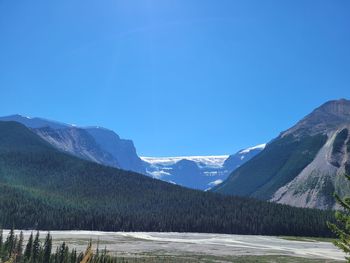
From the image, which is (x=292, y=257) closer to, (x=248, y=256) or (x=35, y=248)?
(x=248, y=256)

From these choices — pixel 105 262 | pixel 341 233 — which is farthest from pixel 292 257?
pixel 341 233

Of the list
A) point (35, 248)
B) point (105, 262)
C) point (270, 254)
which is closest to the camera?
point (105, 262)

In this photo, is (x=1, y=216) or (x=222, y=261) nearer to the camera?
(x=222, y=261)

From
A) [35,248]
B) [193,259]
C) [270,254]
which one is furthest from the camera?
[270,254]

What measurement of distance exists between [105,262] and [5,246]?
26.0 m

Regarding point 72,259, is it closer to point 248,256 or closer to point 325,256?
point 248,256

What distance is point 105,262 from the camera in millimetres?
76938

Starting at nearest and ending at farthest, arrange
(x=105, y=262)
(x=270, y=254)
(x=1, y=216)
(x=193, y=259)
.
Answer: (x=105, y=262), (x=193, y=259), (x=270, y=254), (x=1, y=216)

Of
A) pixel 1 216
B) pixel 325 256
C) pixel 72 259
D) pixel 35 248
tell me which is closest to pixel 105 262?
pixel 72 259

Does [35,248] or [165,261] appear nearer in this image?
[35,248]

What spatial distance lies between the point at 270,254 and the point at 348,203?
119148mm

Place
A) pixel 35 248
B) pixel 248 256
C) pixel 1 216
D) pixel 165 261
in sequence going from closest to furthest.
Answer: pixel 35 248 → pixel 165 261 → pixel 248 256 → pixel 1 216

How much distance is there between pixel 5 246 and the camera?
9075 cm

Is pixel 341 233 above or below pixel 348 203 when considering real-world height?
below
